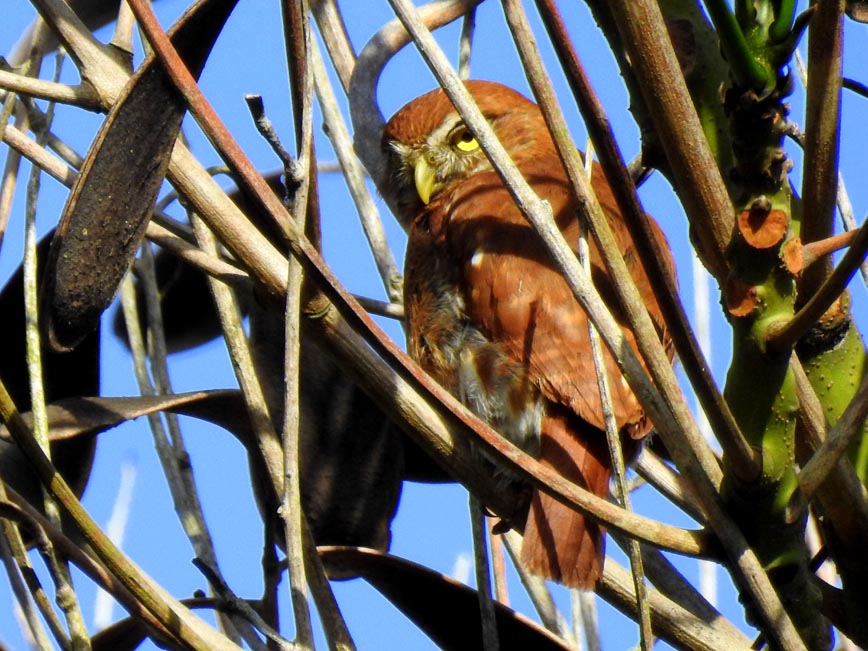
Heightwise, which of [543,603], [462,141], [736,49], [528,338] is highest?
[462,141]

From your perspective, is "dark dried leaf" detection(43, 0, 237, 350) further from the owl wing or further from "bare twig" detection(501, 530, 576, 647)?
the owl wing

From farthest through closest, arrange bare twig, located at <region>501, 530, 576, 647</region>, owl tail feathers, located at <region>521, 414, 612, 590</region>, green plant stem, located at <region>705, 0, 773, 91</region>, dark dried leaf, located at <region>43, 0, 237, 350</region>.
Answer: bare twig, located at <region>501, 530, 576, 647</region>
owl tail feathers, located at <region>521, 414, 612, 590</region>
dark dried leaf, located at <region>43, 0, 237, 350</region>
green plant stem, located at <region>705, 0, 773, 91</region>

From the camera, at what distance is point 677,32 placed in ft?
5.48

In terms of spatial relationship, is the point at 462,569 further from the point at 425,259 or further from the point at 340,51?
the point at 340,51

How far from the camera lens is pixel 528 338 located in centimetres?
232

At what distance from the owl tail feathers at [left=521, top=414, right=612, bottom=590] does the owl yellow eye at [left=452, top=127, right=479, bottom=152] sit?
1.23 meters

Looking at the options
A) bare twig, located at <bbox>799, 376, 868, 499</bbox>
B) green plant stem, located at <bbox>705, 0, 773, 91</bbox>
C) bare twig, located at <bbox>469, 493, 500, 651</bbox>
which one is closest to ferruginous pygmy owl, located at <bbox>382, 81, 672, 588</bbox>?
bare twig, located at <bbox>469, 493, 500, 651</bbox>

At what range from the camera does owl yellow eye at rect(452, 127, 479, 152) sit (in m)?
3.23

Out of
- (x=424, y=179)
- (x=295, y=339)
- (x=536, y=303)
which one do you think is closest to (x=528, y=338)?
(x=536, y=303)

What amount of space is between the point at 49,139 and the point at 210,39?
2.60ft

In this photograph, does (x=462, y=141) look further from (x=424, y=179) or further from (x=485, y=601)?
(x=485, y=601)

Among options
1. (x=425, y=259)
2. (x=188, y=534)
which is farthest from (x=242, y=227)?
(x=425, y=259)

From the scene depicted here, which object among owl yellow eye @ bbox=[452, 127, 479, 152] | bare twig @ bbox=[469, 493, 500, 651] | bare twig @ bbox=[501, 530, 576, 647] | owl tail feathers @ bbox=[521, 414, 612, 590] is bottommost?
bare twig @ bbox=[469, 493, 500, 651]

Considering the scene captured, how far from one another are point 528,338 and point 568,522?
540 mm
